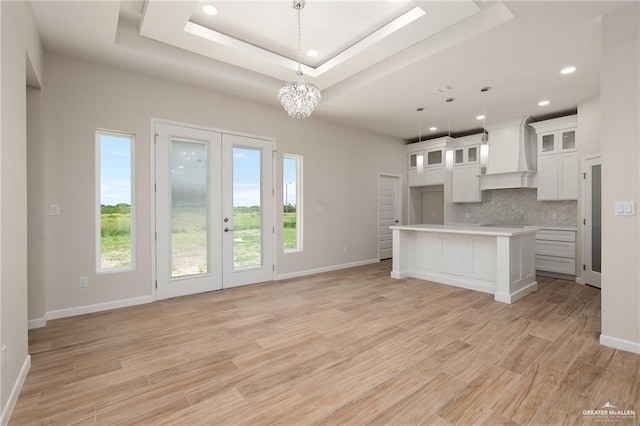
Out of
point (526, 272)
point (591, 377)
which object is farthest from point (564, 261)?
point (591, 377)

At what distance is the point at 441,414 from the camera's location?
183cm

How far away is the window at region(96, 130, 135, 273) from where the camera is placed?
3.79 m

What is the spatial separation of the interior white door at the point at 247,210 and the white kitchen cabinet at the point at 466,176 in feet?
14.8

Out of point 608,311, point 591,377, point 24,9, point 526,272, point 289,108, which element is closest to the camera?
point 591,377

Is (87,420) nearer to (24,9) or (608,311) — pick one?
(24,9)

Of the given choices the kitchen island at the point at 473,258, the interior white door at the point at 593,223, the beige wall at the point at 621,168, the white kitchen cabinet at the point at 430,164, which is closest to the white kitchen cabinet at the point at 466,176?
the white kitchen cabinet at the point at 430,164

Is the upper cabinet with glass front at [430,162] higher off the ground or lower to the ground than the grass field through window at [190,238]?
higher

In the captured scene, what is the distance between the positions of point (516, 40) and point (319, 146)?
3514 mm

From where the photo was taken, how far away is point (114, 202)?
3885 mm

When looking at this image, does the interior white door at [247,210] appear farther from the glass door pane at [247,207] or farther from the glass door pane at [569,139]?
the glass door pane at [569,139]

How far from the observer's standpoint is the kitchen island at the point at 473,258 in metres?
4.09

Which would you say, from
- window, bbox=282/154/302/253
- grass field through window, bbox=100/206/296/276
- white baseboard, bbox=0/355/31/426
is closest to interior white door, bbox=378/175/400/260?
window, bbox=282/154/302/253

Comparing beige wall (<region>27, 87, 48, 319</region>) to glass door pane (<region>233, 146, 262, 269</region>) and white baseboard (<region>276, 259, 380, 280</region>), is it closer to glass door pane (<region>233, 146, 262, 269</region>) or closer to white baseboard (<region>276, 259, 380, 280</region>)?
glass door pane (<region>233, 146, 262, 269</region>)

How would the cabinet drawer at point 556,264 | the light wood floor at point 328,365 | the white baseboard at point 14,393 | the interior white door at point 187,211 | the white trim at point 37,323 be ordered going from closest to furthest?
1. the white baseboard at point 14,393
2. the light wood floor at point 328,365
3. the white trim at point 37,323
4. the interior white door at point 187,211
5. the cabinet drawer at point 556,264
